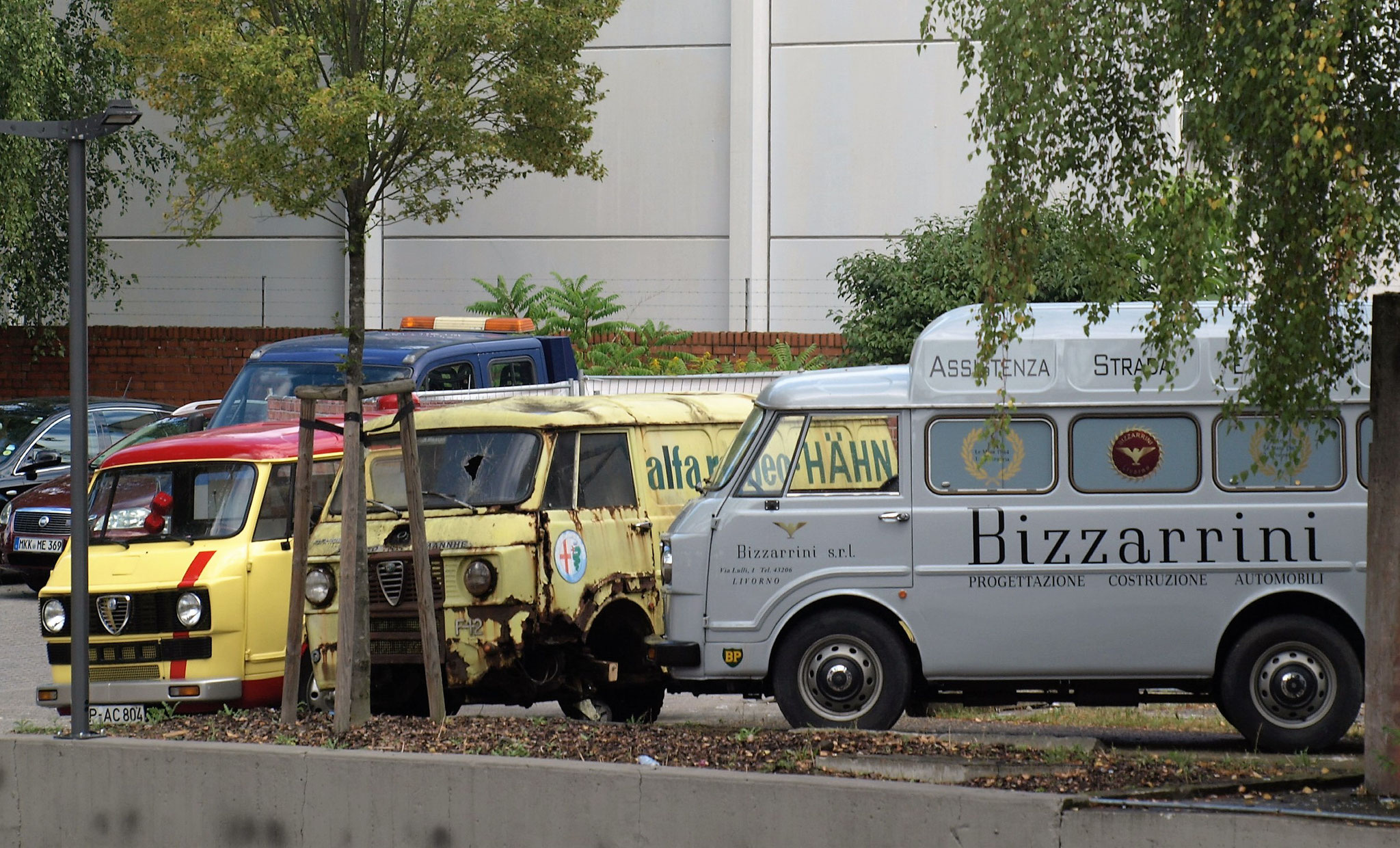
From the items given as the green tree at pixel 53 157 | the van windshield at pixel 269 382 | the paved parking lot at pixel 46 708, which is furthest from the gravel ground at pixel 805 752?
the green tree at pixel 53 157

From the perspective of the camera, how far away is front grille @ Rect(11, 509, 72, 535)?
16.0m

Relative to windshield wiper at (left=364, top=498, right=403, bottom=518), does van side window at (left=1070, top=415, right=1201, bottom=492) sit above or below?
above

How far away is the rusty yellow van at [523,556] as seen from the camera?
922 cm

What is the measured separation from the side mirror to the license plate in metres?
8.97

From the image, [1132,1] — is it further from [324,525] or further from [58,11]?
[58,11]

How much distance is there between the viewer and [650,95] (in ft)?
77.6

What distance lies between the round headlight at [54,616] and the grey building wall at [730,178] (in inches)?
556

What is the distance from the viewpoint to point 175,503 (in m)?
10.3

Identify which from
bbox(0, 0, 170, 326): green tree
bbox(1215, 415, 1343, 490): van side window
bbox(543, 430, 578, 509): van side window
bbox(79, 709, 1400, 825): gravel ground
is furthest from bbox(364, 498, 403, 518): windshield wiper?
bbox(0, 0, 170, 326): green tree

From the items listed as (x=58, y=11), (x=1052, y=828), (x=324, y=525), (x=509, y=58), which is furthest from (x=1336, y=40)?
(x=58, y=11)

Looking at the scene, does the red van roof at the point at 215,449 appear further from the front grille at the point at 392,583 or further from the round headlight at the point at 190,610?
the front grille at the point at 392,583

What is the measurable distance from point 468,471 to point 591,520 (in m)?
0.81

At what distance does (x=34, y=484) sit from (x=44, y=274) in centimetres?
778

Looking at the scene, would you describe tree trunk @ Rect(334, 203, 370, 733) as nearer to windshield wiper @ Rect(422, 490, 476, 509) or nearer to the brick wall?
windshield wiper @ Rect(422, 490, 476, 509)
